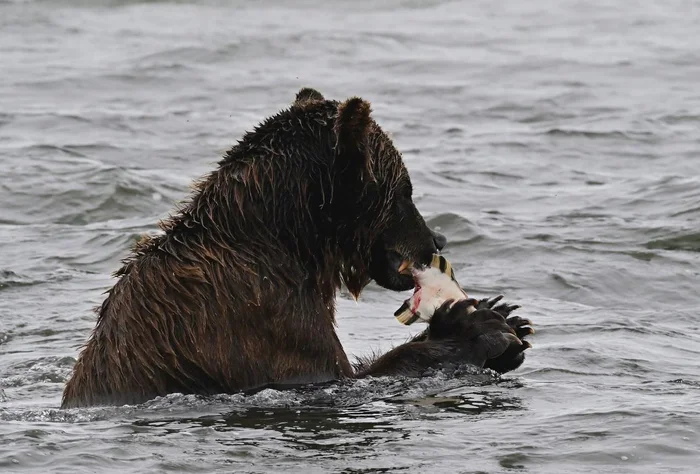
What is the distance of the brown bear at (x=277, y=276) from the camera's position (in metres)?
7.47

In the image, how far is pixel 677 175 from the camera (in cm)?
1611

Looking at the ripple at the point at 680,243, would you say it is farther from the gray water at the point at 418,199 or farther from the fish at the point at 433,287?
the fish at the point at 433,287

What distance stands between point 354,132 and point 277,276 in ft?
3.00

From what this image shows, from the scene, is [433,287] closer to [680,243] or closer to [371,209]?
[371,209]

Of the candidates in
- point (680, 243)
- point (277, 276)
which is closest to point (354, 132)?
point (277, 276)

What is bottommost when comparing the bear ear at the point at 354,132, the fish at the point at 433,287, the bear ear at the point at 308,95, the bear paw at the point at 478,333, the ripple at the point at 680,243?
the ripple at the point at 680,243

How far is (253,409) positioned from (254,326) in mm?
451

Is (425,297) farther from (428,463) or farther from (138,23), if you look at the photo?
(138,23)

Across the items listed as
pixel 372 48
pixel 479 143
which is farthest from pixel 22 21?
pixel 479 143

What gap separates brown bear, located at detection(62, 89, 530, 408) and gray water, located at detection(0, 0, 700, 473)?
17 cm

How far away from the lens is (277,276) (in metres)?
7.73

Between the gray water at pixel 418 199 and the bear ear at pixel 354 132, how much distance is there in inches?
51.3

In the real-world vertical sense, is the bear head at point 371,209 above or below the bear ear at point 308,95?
below

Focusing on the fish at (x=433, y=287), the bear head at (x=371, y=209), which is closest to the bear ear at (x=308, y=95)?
the bear head at (x=371, y=209)
